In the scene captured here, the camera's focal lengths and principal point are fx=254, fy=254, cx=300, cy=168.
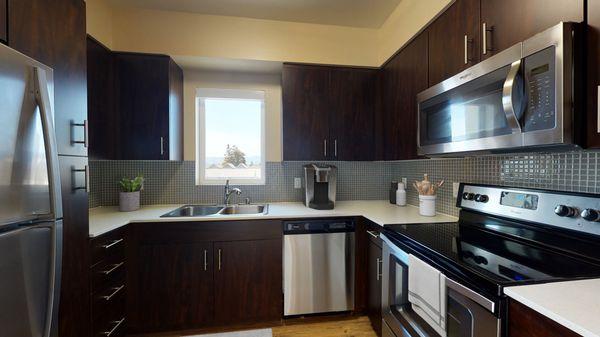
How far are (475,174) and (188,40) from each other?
8.17 ft

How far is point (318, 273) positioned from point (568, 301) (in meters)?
1.57

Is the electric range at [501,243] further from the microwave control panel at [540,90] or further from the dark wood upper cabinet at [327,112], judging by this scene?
the dark wood upper cabinet at [327,112]

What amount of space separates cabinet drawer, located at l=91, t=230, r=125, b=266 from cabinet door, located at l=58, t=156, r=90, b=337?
9 centimetres

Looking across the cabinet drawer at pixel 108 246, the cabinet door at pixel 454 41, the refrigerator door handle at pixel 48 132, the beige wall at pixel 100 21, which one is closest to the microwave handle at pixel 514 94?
the cabinet door at pixel 454 41

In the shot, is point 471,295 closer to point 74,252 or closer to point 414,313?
point 414,313

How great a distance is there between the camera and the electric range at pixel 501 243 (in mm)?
878

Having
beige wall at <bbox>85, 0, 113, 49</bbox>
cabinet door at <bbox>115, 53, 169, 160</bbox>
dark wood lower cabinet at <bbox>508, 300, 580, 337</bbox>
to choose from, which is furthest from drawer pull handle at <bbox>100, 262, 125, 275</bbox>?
dark wood lower cabinet at <bbox>508, 300, 580, 337</bbox>

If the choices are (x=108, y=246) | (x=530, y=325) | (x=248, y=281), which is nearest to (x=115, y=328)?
(x=108, y=246)

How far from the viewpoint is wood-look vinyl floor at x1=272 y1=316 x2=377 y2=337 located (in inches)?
76.7

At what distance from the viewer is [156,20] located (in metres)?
2.19

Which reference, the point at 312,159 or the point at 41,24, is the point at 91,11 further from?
the point at 312,159

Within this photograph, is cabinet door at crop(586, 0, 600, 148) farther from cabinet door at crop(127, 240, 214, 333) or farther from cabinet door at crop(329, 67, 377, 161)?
cabinet door at crop(127, 240, 214, 333)

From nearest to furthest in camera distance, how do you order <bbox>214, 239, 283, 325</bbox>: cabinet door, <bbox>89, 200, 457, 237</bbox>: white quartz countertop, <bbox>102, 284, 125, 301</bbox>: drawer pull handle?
<bbox>102, 284, 125, 301</bbox>: drawer pull handle, <bbox>89, 200, 457, 237</bbox>: white quartz countertop, <bbox>214, 239, 283, 325</bbox>: cabinet door

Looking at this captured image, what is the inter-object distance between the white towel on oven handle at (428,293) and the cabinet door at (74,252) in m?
1.66
